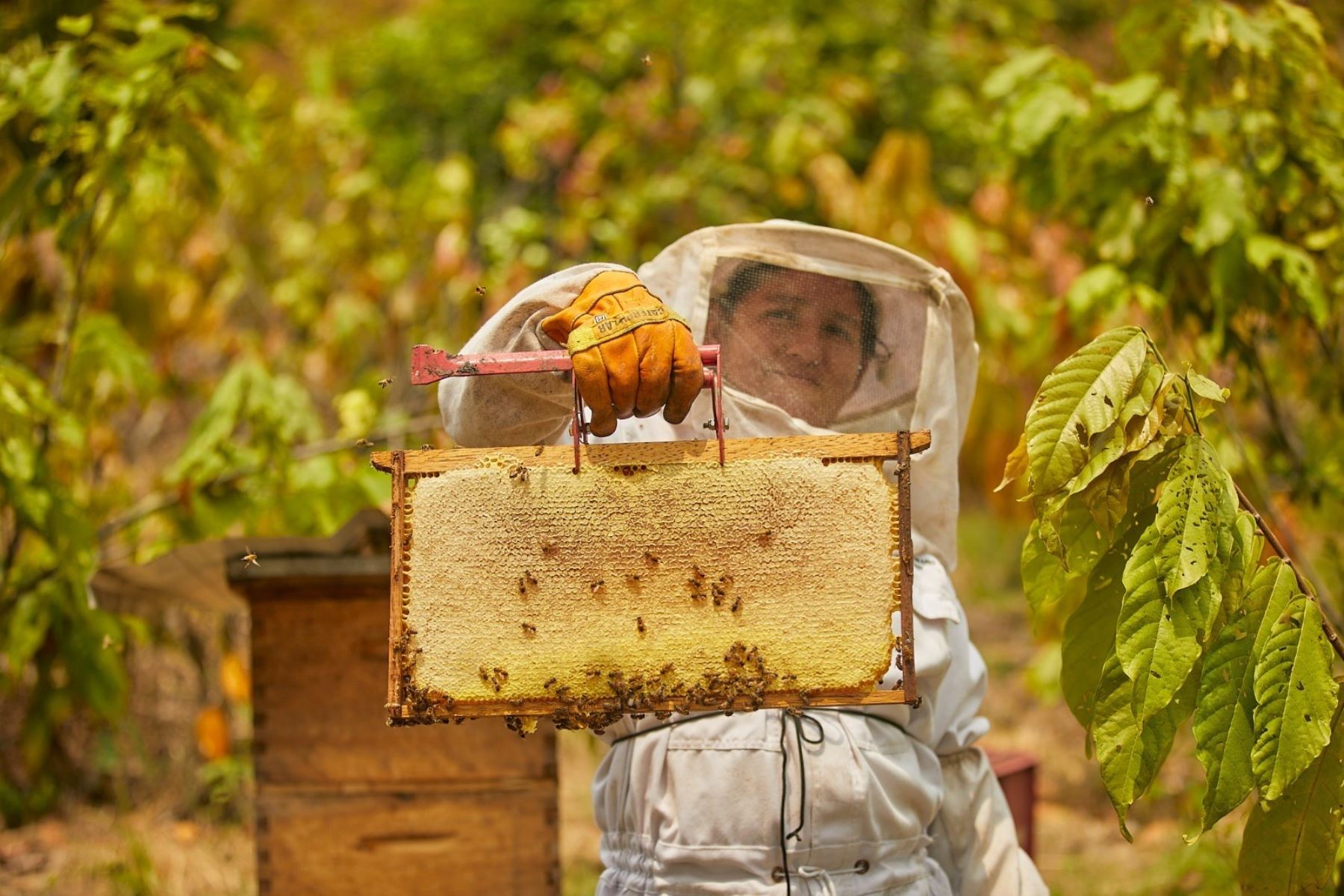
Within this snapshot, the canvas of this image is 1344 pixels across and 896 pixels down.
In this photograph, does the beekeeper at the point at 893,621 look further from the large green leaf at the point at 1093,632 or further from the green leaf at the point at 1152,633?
the green leaf at the point at 1152,633

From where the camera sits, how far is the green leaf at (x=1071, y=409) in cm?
159

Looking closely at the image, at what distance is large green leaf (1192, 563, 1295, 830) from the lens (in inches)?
62.5

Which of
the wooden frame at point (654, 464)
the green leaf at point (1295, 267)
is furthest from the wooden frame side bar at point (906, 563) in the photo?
the green leaf at point (1295, 267)

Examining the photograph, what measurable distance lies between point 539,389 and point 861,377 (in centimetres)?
51

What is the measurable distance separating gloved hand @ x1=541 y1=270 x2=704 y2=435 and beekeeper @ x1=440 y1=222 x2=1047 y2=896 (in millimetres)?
97

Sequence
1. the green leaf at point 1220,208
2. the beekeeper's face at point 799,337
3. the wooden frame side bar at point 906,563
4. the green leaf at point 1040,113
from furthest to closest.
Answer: the green leaf at point 1040,113
the green leaf at point 1220,208
the beekeeper's face at point 799,337
the wooden frame side bar at point 906,563

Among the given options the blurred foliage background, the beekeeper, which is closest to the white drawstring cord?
the beekeeper

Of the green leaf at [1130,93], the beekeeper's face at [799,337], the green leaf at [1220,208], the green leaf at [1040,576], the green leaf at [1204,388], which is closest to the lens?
the green leaf at [1204,388]

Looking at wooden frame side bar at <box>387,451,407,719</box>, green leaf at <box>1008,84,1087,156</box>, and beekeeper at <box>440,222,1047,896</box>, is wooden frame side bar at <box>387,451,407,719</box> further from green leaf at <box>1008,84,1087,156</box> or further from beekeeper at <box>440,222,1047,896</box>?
green leaf at <box>1008,84,1087,156</box>

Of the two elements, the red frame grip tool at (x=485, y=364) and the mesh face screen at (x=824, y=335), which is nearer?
the red frame grip tool at (x=485, y=364)

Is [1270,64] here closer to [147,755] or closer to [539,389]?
[539,389]

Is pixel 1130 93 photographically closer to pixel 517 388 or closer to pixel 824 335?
pixel 824 335

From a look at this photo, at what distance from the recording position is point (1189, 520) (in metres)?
1.57

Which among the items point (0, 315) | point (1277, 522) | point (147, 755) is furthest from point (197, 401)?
point (1277, 522)
